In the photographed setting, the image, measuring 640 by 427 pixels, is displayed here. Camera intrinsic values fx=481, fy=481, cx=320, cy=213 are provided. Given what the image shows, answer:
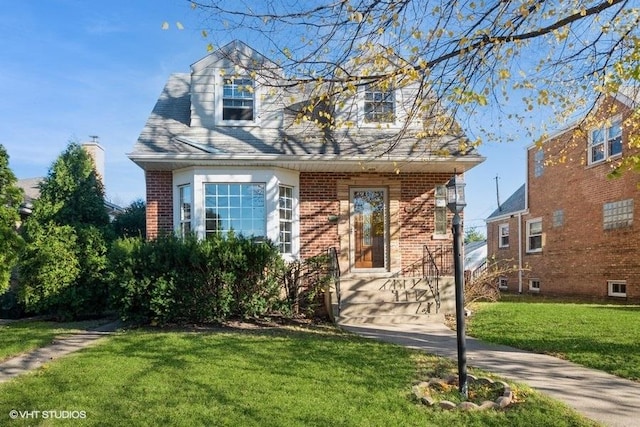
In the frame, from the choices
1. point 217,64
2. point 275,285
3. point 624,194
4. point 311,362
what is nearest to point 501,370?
point 311,362

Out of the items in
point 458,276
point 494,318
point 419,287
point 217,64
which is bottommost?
point 494,318

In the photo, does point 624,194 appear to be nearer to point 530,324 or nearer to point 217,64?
point 530,324

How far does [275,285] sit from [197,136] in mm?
4347

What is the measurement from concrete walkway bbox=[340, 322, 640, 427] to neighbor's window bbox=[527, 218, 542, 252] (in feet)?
45.9

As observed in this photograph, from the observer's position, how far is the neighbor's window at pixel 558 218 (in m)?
19.1

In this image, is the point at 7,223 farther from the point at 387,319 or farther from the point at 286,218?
the point at 387,319

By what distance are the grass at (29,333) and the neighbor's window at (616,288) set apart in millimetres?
15857

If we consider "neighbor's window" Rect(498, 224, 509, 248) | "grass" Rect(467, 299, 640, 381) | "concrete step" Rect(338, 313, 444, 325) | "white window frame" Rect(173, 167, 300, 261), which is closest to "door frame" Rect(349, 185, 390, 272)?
"white window frame" Rect(173, 167, 300, 261)

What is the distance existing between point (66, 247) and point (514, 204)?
19653 millimetres

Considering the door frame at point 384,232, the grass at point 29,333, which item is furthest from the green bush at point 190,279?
the door frame at point 384,232

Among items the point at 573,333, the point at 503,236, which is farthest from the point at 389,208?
the point at 503,236

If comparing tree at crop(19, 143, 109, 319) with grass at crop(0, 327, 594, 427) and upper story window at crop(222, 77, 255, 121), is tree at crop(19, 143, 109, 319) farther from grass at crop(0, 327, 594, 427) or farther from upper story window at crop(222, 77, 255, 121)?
grass at crop(0, 327, 594, 427)

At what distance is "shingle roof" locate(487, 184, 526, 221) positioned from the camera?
73.7 ft

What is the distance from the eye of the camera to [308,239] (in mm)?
11641
